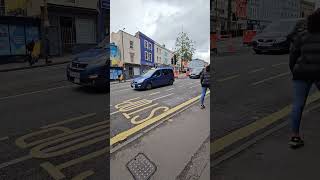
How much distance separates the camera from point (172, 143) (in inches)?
85.9

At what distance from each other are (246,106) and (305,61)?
232 cm

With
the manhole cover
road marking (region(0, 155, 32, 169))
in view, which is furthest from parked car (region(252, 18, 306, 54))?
road marking (region(0, 155, 32, 169))

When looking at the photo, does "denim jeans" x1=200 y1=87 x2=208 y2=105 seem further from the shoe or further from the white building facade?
the shoe

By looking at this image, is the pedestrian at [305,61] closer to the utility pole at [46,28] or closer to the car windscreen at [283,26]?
the car windscreen at [283,26]

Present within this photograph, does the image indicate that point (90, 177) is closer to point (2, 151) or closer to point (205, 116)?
point (2, 151)

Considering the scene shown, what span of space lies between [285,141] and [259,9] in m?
1.72

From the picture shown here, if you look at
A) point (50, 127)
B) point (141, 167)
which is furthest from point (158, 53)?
point (50, 127)

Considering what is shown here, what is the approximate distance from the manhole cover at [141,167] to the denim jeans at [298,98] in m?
A: 1.68

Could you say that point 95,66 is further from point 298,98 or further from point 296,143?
point 296,143

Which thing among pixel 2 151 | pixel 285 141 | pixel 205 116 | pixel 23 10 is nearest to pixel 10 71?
pixel 23 10

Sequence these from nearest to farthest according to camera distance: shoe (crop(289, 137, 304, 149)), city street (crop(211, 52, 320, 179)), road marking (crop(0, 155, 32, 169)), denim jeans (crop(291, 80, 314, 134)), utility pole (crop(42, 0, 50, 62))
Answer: denim jeans (crop(291, 80, 314, 134))
shoe (crop(289, 137, 304, 149))
city street (crop(211, 52, 320, 179))
road marking (crop(0, 155, 32, 169))
utility pole (crop(42, 0, 50, 62))

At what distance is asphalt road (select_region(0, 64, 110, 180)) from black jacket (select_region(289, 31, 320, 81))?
1.64 m

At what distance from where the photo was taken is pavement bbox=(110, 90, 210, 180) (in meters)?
2.12

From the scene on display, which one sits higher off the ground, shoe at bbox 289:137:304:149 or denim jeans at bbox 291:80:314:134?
denim jeans at bbox 291:80:314:134
